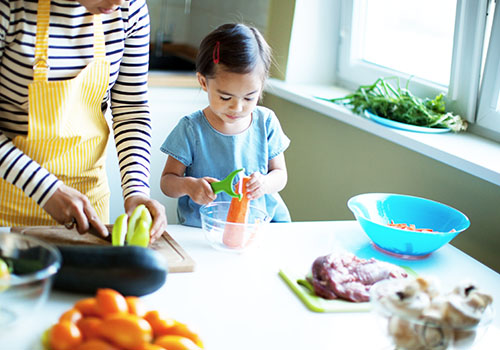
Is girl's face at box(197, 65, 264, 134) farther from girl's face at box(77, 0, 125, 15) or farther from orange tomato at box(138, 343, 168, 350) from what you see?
orange tomato at box(138, 343, 168, 350)

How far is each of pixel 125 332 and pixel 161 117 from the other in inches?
72.2

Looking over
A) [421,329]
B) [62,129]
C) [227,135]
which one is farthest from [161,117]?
[421,329]

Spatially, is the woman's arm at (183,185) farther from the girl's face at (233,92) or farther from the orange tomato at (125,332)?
the orange tomato at (125,332)

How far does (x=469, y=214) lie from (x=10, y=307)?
1.32m

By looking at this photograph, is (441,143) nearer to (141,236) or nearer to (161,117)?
(141,236)

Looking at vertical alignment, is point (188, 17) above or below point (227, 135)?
above

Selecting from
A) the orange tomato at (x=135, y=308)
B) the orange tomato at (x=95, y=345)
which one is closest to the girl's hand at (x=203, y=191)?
the orange tomato at (x=135, y=308)

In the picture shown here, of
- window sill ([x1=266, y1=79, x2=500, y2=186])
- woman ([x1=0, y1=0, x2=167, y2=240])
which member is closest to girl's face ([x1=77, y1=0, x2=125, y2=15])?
woman ([x1=0, y1=0, x2=167, y2=240])

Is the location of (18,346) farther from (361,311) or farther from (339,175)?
(339,175)

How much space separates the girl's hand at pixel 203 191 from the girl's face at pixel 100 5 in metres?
0.44

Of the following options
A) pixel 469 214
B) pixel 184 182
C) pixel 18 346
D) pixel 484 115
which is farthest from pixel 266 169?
pixel 18 346

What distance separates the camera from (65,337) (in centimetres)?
80

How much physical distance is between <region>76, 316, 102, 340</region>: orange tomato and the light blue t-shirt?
31.5 inches

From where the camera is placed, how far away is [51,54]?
4.43 feet
